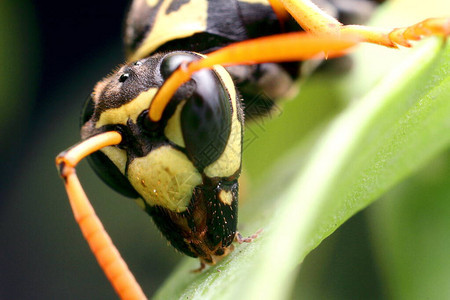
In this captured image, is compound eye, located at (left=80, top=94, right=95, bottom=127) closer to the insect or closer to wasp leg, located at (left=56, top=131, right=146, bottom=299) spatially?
the insect

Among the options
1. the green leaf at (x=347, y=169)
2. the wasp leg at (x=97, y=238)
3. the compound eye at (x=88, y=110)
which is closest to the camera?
the green leaf at (x=347, y=169)

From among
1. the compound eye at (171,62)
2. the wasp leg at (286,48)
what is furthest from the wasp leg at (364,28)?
the compound eye at (171,62)

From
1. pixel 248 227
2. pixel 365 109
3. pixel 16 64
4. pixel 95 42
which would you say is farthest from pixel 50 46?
pixel 365 109

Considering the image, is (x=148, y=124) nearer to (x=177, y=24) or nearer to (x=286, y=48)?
(x=286, y=48)

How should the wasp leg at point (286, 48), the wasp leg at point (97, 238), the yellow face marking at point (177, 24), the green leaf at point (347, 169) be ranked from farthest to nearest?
the yellow face marking at point (177, 24)
the wasp leg at point (97, 238)
the wasp leg at point (286, 48)
the green leaf at point (347, 169)

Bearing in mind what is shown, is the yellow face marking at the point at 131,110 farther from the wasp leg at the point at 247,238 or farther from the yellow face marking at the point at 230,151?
the wasp leg at the point at 247,238

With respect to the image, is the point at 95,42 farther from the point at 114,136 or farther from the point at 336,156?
the point at 336,156
